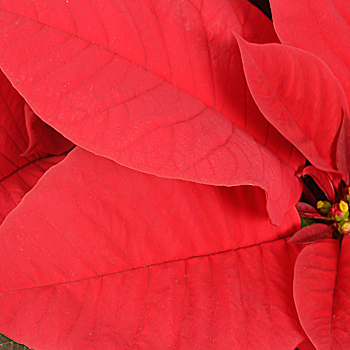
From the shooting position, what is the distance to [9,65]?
361 millimetres

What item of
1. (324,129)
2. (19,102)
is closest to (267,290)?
(324,129)

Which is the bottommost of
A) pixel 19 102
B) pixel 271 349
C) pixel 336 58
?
pixel 271 349

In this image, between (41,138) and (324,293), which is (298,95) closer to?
(324,293)

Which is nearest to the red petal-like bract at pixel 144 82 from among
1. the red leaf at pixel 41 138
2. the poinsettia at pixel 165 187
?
the poinsettia at pixel 165 187

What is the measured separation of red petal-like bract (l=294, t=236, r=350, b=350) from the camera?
1.30 ft

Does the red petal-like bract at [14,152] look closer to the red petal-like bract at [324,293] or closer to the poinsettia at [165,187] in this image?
the poinsettia at [165,187]

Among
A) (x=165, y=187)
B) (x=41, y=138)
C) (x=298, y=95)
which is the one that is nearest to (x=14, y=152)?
(x=41, y=138)

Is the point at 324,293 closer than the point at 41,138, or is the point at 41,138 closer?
the point at 324,293

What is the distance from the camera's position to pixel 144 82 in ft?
1.33

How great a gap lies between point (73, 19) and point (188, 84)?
139 mm

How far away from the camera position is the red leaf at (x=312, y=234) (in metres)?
0.46

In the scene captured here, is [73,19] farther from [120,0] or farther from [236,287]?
[236,287]

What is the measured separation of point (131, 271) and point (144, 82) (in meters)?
0.20

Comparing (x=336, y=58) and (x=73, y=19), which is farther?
(x=336, y=58)
